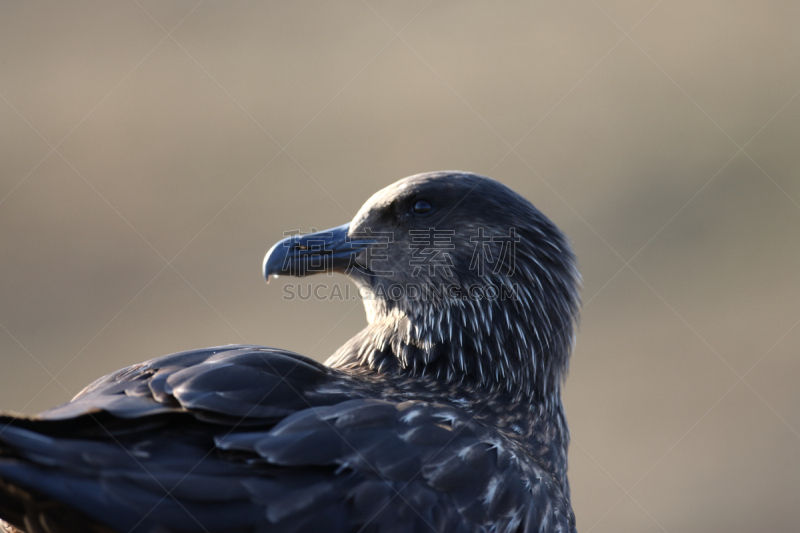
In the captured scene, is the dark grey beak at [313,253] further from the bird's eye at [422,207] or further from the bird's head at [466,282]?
the bird's eye at [422,207]

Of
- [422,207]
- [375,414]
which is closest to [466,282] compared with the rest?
[422,207]

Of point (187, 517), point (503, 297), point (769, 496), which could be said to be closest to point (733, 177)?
point (769, 496)

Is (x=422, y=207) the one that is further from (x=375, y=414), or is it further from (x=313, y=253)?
(x=375, y=414)

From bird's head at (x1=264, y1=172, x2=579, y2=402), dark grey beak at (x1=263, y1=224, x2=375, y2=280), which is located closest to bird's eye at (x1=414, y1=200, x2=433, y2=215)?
bird's head at (x1=264, y1=172, x2=579, y2=402)

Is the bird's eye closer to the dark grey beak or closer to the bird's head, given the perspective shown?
the bird's head

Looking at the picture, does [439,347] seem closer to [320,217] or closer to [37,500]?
[37,500]

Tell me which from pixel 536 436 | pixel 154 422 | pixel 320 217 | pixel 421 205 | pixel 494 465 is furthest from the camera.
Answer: pixel 320 217

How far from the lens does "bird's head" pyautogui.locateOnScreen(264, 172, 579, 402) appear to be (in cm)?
342

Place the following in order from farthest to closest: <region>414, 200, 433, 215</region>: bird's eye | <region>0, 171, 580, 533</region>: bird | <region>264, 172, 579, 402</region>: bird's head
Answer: <region>414, 200, 433, 215</region>: bird's eye < <region>264, 172, 579, 402</region>: bird's head < <region>0, 171, 580, 533</region>: bird

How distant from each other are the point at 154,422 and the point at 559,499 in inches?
56.9

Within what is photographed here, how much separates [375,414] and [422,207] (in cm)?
126

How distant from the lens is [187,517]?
Result: 2.17 m

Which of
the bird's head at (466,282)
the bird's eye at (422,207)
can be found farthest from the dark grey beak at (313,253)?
the bird's eye at (422,207)

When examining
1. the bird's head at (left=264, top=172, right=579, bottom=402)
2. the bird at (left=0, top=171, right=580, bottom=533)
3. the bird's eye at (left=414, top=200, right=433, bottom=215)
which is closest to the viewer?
the bird at (left=0, top=171, right=580, bottom=533)
